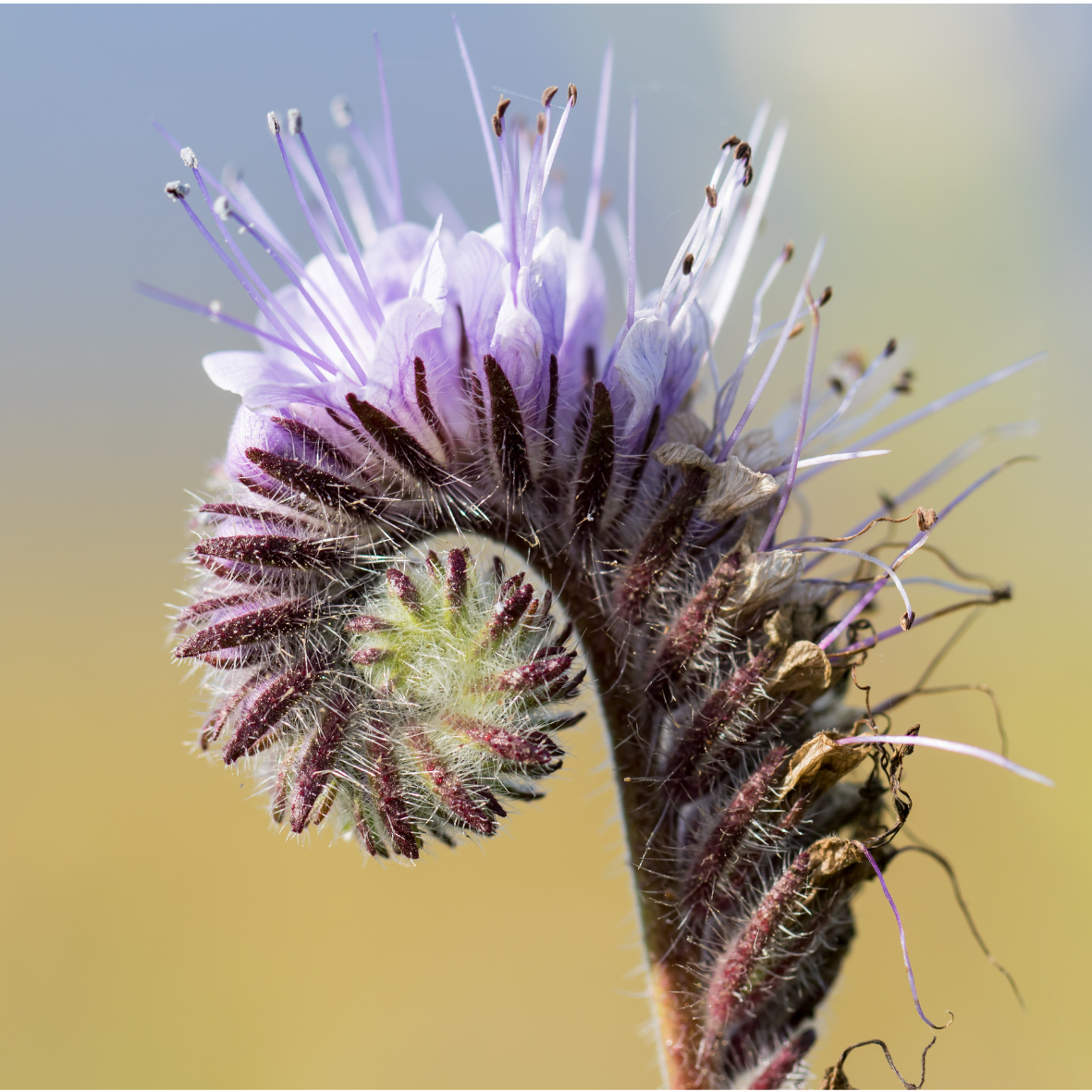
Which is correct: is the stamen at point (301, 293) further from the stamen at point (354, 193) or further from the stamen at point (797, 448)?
the stamen at point (797, 448)

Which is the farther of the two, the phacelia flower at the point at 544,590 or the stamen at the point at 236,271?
the stamen at the point at 236,271

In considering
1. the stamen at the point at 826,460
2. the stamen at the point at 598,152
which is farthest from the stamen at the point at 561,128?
the stamen at the point at 826,460

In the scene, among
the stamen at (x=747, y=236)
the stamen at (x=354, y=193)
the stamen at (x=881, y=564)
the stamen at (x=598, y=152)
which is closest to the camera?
the stamen at (x=881, y=564)

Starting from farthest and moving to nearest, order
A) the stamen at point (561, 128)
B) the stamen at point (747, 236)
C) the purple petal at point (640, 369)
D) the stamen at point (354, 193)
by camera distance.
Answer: the stamen at point (354, 193), the stamen at point (747, 236), the stamen at point (561, 128), the purple petal at point (640, 369)

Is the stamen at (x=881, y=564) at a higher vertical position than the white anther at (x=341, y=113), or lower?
lower

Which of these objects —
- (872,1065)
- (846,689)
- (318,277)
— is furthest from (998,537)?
(318,277)

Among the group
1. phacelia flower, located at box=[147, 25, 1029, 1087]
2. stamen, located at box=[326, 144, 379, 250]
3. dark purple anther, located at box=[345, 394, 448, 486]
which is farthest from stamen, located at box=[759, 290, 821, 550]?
stamen, located at box=[326, 144, 379, 250]

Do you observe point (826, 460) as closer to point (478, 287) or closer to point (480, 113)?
point (478, 287)

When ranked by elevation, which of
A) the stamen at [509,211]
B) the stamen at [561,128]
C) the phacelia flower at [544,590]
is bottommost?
the phacelia flower at [544,590]

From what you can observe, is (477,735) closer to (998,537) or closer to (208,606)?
(208,606)
